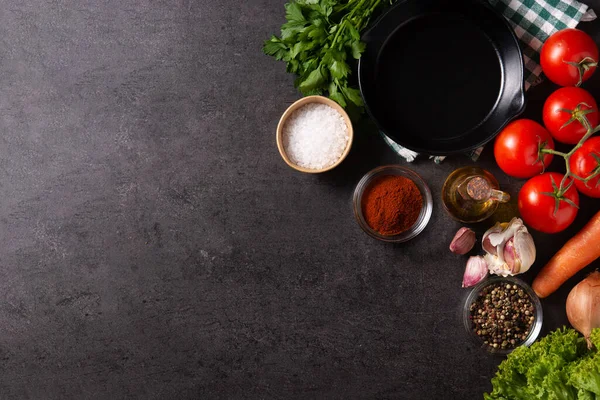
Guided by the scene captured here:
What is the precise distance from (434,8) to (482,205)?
0.66m

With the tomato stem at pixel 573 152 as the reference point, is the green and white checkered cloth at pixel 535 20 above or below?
above

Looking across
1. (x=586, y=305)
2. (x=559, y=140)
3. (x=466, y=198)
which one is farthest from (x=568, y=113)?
(x=586, y=305)

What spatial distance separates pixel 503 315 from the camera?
193cm

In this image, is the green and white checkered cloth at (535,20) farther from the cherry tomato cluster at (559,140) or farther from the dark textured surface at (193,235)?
the dark textured surface at (193,235)

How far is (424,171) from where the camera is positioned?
6.54 ft

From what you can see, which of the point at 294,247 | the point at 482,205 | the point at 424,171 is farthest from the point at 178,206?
the point at 482,205

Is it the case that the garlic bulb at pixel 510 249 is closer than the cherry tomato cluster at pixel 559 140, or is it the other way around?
the cherry tomato cluster at pixel 559 140

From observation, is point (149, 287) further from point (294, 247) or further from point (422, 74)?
point (422, 74)

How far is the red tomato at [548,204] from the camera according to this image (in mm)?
1800

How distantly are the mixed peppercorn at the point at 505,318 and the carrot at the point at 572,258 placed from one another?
9 centimetres

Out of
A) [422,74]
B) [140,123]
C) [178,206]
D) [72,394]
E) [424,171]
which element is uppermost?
[422,74]

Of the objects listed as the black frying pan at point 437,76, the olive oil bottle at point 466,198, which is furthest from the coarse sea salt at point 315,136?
the olive oil bottle at point 466,198

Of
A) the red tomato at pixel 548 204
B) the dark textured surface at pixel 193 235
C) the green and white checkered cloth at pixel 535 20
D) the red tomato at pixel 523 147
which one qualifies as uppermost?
the green and white checkered cloth at pixel 535 20

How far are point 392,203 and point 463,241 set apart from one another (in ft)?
0.88
